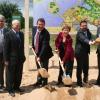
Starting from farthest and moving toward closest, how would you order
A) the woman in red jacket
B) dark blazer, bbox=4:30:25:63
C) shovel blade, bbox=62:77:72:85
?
A: 1. the woman in red jacket
2. shovel blade, bbox=62:77:72:85
3. dark blazer, bbox=4:30:25:63

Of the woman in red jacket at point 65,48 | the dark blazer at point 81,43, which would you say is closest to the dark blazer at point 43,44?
the woman in red jacket at point 65,48

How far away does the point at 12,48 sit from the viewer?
9.52 meters

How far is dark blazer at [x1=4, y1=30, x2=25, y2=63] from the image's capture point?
9414 mm

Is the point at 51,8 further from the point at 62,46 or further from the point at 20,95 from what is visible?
the point at 20,95

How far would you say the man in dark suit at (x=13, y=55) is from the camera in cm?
943

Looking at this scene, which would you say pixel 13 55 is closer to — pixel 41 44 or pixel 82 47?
pixel 41 44

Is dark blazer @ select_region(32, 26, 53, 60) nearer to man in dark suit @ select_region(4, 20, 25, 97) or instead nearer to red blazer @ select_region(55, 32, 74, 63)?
red blazer @ select_region(55, 32, 74, 63)

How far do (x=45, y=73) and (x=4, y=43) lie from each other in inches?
47.4

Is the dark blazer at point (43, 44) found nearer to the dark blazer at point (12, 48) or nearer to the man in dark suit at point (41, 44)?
the man in dark suit at point (41, 44)

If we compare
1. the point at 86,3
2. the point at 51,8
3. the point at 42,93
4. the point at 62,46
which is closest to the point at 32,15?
the point at 51,8

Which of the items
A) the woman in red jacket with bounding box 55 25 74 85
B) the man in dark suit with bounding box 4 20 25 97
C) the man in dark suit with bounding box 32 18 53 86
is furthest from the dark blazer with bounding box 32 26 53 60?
the man in dark suit with bounding box 4 20 25 97

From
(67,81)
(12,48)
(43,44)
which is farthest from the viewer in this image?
(43,44)

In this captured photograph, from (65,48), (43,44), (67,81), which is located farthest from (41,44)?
(67,81)

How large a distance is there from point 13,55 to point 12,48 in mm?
154
